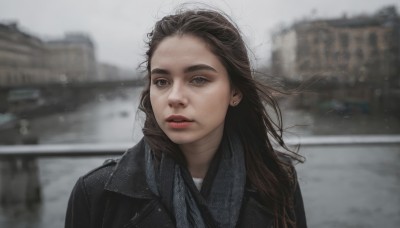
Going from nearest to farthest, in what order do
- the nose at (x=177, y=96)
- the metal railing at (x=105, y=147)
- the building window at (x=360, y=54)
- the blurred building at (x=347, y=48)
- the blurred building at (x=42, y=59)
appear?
the nose at (x=177, y=96) < the metal railing at (x=105, y=147) < the blurred building at (x=347, y=48) < the blurred building at (x=42, y=59) < the building window at (x=360, y=54)

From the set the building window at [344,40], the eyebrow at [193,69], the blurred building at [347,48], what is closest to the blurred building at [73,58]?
the blurred building at [347,48]

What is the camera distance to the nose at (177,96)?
1.09 m

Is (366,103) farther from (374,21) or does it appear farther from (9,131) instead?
(9,131)

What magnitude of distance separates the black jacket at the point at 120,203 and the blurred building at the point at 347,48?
Answer: 7.18ft

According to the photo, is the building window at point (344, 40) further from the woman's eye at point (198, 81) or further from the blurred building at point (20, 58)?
the blurred building at point (20, 58)

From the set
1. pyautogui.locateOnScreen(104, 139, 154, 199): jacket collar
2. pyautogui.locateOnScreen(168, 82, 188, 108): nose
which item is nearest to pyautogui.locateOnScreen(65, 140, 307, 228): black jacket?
pyautogui.locateOnScreen(104, 139, 154, 199): jacket collar

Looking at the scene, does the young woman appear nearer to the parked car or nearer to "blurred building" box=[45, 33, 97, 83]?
the parked car

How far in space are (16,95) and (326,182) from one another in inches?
128

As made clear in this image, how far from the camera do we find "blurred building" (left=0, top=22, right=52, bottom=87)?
10.8ft

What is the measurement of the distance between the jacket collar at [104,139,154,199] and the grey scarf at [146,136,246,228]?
0.09ft

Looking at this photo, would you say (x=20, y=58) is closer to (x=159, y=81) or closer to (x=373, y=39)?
(x=159, y=81)

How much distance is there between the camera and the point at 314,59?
126 inches

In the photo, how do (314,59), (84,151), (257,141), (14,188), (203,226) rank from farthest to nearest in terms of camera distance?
1. (314,59)
2. (14,188)
3. (84,151)
4. (257,141)
5. (203,226)

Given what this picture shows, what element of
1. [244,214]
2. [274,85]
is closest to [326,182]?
[274,85]
